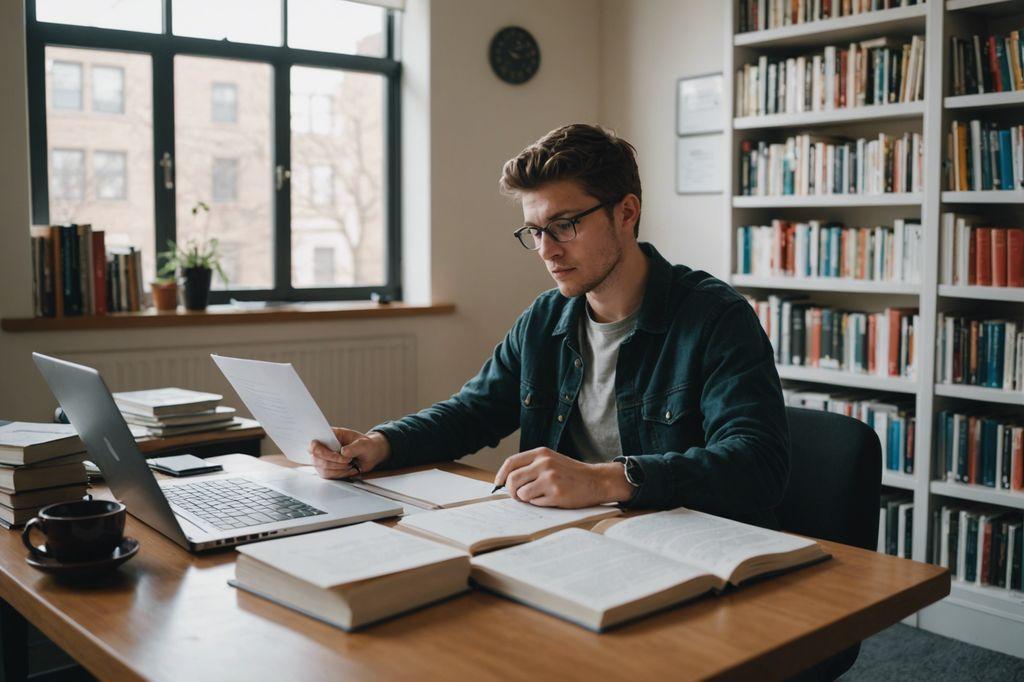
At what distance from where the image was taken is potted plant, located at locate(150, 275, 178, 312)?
343cm

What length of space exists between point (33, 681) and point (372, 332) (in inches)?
73.4

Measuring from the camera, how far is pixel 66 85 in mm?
3375

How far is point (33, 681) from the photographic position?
2.26 m

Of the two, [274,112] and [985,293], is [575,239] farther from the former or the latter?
Answer: [274,112]

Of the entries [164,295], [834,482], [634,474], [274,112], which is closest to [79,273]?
[164,295]

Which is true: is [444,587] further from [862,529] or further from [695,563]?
[862,529]

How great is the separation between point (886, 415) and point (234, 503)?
2.30m

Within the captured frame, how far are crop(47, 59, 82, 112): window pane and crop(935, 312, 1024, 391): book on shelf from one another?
2875mm

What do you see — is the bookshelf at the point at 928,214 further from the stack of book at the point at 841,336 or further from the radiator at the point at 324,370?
the radiator at the point at 324,370

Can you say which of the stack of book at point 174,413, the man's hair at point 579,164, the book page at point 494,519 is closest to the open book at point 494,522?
the book page at point 494,519

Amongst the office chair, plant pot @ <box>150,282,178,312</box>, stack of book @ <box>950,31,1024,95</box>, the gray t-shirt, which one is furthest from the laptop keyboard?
stack of book @ <box>950,31,1024,95</box>

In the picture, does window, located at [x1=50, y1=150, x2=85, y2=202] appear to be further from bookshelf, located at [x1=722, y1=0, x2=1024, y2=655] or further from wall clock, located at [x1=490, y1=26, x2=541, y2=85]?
bookshelf, located at [x1=722, y1=0, x2=1024, y2=655]

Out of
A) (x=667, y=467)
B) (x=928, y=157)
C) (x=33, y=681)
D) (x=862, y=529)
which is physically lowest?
(x=33, y=681)

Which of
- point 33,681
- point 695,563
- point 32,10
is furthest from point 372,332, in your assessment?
point 695,563
